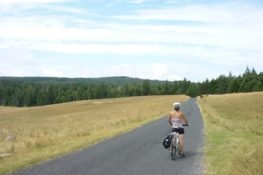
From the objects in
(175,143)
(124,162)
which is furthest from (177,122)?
(124,162)

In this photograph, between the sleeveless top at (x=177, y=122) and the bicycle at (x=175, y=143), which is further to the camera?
the sleeveless top at (x=177, y=122)

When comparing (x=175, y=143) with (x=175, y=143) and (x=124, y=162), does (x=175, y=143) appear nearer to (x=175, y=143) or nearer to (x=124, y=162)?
(x=175, y=143)

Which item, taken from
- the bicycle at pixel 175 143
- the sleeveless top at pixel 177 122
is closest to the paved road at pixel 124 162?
the bicycle at pixel 175 143

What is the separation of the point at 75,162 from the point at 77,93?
584ft

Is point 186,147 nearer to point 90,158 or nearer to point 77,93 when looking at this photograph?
point 90,158

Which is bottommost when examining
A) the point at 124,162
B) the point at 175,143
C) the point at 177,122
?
the point at 124,162

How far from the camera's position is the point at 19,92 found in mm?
194750

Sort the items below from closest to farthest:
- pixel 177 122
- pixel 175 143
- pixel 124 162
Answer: pixel 124 162 → pixel 175 143 → pixel 177 122

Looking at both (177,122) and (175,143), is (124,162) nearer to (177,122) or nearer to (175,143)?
(175,143)

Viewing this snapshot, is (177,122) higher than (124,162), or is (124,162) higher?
(177,122)

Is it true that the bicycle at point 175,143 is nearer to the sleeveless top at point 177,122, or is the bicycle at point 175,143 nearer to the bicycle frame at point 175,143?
the bicycle frame at point 175,143

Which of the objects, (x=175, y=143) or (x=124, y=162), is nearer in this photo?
(x=124, y=162)

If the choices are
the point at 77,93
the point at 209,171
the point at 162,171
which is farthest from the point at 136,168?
the point at 77,93

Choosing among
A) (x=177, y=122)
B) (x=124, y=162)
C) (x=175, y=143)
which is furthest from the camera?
(x=177, y=122)
